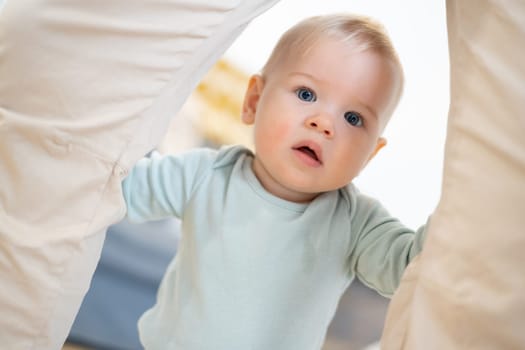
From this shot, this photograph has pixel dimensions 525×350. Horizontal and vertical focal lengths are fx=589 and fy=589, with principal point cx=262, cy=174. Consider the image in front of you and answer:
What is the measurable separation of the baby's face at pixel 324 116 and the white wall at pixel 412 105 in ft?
1.81

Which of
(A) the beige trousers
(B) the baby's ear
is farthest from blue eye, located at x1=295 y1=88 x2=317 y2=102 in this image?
(A) the beige trousers

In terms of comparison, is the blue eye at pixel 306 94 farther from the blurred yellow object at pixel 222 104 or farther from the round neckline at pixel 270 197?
the blurred yellow object at pixel 222 104

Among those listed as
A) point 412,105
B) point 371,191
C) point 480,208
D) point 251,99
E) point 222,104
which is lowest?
point 222,104

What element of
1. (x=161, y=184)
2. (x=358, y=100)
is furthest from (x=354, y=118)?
(x=161, y=184)

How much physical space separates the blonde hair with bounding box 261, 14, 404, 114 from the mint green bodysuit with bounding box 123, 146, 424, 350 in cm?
18

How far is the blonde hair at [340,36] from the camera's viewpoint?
30.8 inches

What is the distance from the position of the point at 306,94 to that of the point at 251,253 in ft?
0.75

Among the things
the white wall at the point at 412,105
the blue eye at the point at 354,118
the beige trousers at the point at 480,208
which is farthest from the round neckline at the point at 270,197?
the white wall at the point at 412,105

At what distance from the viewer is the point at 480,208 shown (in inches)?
20.1

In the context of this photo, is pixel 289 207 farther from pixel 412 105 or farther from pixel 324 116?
pixel 412 105

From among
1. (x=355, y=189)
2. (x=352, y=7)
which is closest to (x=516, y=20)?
(x=355, y=189)

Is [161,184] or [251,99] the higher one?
[251,99]

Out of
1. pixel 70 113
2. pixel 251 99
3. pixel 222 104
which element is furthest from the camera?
pixel 222 104

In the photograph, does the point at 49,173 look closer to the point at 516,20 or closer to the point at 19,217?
the point at 19,217
